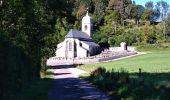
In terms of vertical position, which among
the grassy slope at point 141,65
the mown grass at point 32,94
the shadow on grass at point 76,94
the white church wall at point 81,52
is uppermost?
the white church wall at point 81,52

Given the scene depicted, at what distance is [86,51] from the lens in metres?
141

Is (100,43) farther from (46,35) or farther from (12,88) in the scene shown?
(12,88)

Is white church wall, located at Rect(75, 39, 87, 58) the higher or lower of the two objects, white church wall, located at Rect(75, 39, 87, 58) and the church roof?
the lower

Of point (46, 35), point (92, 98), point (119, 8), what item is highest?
point (119, 8)

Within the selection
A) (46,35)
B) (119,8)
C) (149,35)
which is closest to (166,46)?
(149,35)

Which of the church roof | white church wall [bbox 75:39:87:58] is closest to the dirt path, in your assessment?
white church wall [bbox 75:39:87:58]

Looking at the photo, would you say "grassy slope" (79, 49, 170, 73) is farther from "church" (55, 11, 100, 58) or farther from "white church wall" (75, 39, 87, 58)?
"church" (55, 11, 100, 58)

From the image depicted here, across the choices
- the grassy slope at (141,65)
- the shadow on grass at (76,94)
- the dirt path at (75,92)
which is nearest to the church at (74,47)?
the grassy slope at (141,65)

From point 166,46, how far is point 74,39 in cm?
3067

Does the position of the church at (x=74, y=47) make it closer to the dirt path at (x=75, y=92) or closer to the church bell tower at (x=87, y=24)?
the church bell tower at (x=87, y=24)

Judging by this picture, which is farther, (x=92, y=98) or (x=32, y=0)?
(x=32, y=0)

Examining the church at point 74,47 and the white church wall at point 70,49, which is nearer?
the church at point 74,47

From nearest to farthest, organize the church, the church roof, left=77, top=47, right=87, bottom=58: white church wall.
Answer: left=77, top=47, right=87, bottom=58: white church wall < the church < the church roof

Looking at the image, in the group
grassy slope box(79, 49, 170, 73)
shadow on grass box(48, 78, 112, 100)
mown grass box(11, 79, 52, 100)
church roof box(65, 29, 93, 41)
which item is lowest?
grassy slope box(79, 49, 170, 73)
